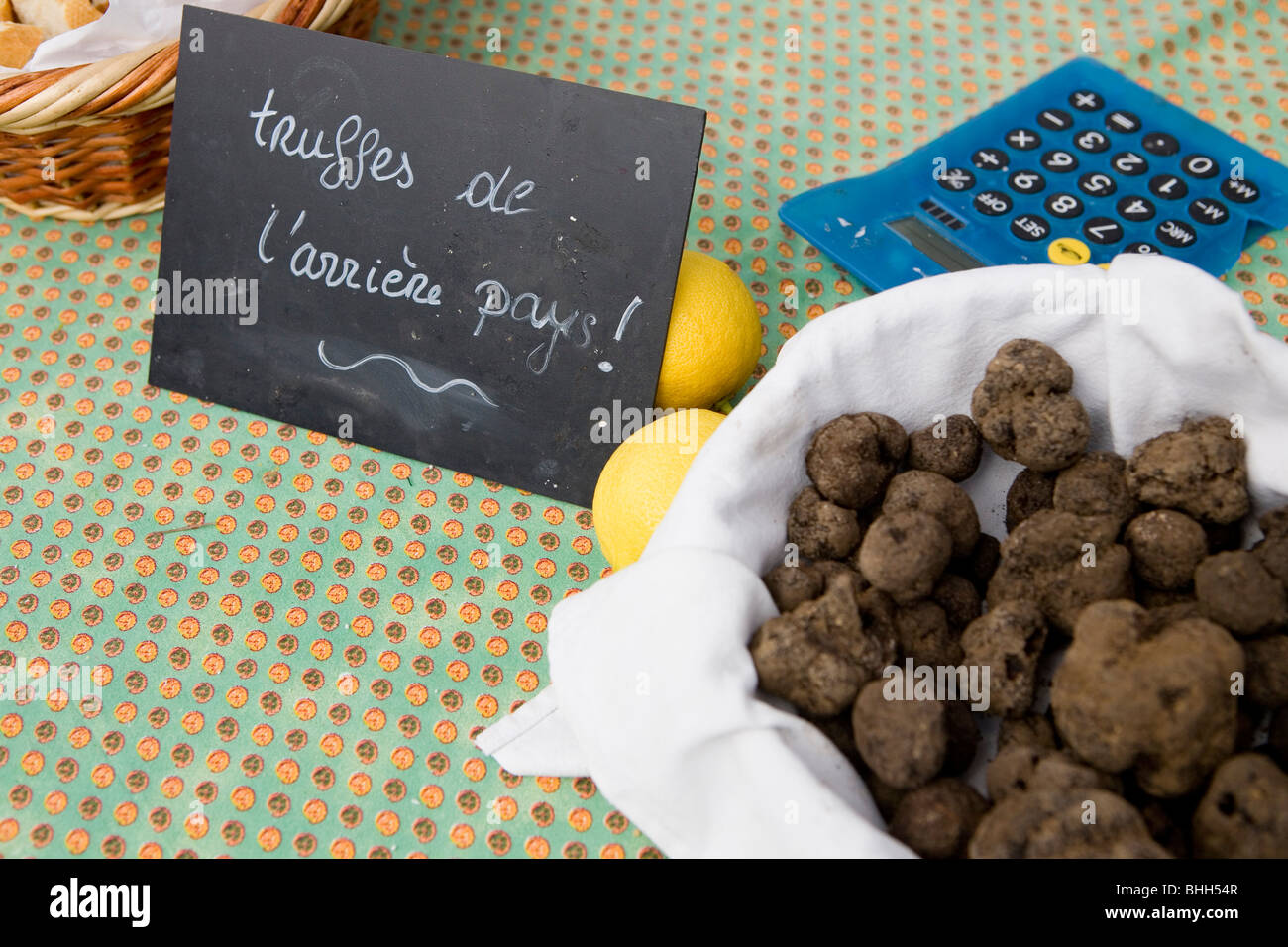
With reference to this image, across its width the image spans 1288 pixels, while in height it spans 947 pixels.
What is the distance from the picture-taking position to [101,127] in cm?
101

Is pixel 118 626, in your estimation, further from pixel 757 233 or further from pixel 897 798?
pixel 757 233

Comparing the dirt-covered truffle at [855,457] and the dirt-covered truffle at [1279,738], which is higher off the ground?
the dirt-covered truffle at [855,457]

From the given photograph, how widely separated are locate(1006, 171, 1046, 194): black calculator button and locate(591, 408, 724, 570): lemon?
50cm

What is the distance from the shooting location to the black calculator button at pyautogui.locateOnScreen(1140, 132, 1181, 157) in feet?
3.81

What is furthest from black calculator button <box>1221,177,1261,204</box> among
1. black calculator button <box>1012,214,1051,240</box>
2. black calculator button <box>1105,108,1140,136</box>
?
black calculator button <box>1012,214,1051,240</box>

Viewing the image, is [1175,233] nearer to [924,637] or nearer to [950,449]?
[950,449]

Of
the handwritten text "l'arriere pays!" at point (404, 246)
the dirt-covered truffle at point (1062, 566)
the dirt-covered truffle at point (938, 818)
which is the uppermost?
the handwritten text "l'arriere pays!" at point (404, 246)

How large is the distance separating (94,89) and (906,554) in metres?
0.80

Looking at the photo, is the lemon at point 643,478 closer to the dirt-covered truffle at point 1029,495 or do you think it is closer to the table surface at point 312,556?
the table surface at point 312,556

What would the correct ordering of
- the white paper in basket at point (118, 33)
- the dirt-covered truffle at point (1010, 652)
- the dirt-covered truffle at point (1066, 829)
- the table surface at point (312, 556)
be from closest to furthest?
Result: the dirt-covered truffle at point (1066, 829) < the dirt-covered truffle at point (1010, 652) < the table surface at point (312, 556) < the white paper in basket at point (118, 33)

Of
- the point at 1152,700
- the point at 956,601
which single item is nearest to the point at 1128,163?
the point at 956,601

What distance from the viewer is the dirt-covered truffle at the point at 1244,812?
575 millimetres

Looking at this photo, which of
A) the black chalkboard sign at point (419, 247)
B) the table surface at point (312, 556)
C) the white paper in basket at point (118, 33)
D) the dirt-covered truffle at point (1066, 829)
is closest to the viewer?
the dirt-covered truffle at point (1066, 829)

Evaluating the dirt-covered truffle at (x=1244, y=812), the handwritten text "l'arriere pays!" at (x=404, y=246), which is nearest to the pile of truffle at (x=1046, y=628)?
the dirt-covered truffle at (x=1244, y=812)
